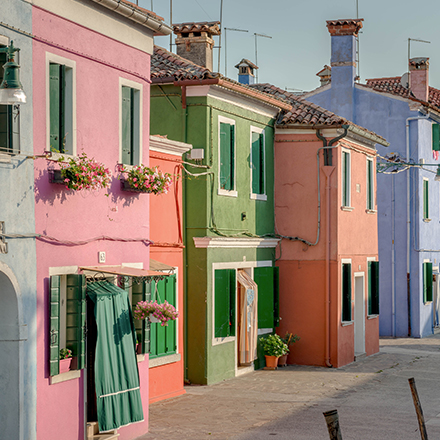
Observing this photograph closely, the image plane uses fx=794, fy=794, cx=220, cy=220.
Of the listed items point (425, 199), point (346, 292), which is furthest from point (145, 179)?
point (425, 199)

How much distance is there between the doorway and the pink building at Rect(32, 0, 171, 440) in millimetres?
11830

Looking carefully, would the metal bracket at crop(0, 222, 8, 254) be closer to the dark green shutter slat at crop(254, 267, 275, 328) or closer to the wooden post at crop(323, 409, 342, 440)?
the wooden post at crop(323, 409, 342, 440)

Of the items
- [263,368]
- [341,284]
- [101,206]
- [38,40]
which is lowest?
[263,368]

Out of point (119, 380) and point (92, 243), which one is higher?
point (92, 243)

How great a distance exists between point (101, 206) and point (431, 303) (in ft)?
70.2

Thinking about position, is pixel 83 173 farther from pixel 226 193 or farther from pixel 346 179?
pixel 346 179

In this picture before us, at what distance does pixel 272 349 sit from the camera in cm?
1980

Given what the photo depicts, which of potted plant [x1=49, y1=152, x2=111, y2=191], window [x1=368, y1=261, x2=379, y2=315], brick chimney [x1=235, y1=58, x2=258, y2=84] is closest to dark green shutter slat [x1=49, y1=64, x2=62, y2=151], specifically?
potted plant [x1=49, y1=152, x2=111, y2=191]

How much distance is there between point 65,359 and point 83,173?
248cm

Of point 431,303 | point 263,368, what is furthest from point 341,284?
point 431,303

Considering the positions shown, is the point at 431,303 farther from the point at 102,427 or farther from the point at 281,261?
the point at 102,427

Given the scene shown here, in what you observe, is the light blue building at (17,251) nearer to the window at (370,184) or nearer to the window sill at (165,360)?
the window sill at (165,360)

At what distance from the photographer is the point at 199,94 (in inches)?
683

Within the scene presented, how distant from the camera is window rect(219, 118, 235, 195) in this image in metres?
17.9
